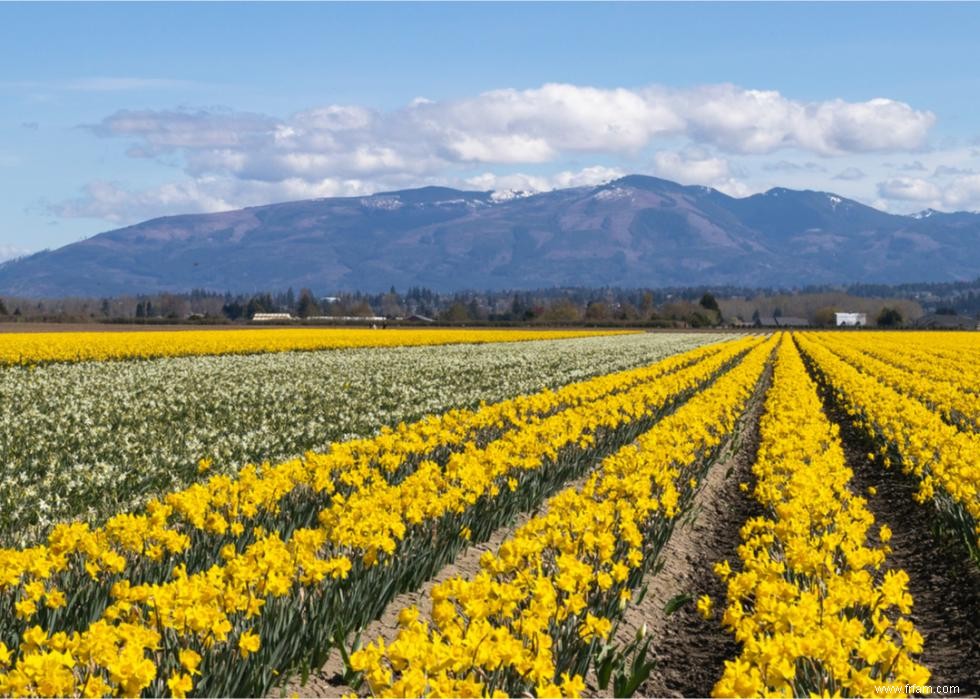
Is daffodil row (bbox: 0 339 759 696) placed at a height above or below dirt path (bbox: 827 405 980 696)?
above

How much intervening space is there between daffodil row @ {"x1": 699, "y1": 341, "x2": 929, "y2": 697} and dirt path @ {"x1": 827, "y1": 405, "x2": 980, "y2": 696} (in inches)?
14.4

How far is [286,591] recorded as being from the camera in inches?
251

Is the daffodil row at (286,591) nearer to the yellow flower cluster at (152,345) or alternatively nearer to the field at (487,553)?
the field at (487,553)

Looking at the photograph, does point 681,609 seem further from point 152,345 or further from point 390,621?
Answer: point 152,345

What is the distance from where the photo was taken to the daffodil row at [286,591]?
18.2 ft

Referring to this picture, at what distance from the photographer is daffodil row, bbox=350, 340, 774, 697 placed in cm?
475

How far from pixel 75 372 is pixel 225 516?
74.5 feet

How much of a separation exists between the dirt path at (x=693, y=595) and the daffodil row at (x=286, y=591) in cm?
176

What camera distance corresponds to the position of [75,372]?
29891 mm

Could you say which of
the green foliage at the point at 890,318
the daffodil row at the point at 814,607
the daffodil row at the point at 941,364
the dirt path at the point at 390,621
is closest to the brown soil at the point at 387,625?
the dirt path at the point at 390,621

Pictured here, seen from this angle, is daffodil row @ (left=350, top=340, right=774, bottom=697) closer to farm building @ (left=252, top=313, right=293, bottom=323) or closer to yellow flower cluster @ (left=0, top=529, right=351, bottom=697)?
yellow flower cluster @ (left=0, top=529, right=351, bottom=697)

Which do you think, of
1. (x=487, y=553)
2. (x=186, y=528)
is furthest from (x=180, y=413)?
(x=487, y=553)

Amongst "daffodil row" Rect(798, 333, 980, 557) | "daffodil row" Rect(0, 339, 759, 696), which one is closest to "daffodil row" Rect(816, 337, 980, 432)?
"daffodil row" Rect(798, 333, 980, 557)

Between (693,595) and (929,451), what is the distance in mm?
5417
